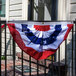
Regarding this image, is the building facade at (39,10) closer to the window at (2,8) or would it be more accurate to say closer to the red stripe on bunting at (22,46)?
the window at (2,8)

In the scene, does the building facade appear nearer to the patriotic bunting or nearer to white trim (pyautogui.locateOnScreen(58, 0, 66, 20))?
white trim (pyautogui.locateOnScreen(58, 0, 66, 20))

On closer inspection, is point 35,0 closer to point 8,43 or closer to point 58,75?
point 8,43

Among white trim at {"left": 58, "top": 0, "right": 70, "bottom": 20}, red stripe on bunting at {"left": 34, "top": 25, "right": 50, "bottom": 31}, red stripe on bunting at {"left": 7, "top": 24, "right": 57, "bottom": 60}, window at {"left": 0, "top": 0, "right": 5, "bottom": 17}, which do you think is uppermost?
window at {"left": 0, "top": 0, "right": 5, "bottom": 17}

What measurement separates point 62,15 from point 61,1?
502mm

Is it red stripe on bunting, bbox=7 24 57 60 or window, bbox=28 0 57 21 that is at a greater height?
window, bbox=28 0 57 21

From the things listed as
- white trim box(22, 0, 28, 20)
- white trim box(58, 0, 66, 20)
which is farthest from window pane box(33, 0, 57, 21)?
white trim box(58, 0, 66, 20)

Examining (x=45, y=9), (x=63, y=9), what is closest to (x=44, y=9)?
(x=45, y=9)

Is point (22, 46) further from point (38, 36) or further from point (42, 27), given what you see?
point (42, 27)

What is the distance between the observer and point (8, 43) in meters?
10.5

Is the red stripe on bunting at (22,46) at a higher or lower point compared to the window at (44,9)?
lower

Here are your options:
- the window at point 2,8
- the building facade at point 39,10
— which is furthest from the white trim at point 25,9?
the window at point 2,8

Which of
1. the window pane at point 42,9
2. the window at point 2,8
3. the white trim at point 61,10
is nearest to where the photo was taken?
the white trim at point 61,10

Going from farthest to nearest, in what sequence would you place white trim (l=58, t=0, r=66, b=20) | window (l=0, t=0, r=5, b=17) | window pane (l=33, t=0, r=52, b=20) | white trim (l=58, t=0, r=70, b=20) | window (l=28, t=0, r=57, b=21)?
window (l=0, t=0, r=5, b=17) → window pane (l=33, t=0, r=52, b=20) → window (l=28, t=0, r=57, b=21) → white trim (l=58, t=0, r=66, b=20) → white trim (l=58, t=0, r=70, b=20)

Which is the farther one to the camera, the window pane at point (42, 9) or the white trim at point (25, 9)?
the white trim at point (25, 9)
